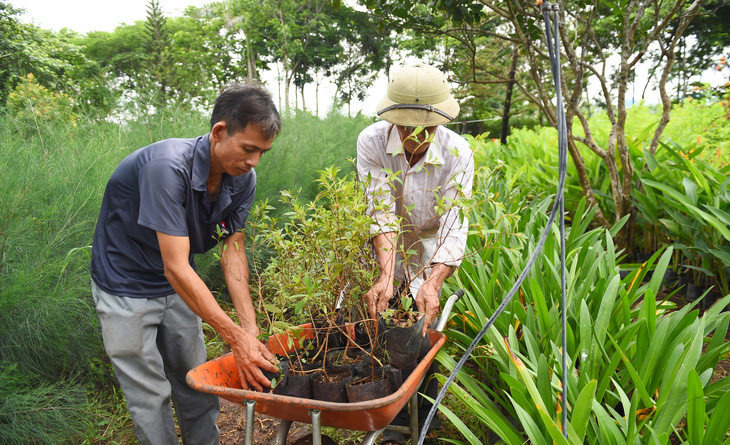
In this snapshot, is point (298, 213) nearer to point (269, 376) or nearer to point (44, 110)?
point (269, 376)

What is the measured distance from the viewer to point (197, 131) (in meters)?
3.57

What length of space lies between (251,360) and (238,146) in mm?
648

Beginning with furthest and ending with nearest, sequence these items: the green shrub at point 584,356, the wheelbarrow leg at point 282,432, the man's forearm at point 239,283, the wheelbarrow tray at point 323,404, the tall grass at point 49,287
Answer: the tall grass at point 49,287
the man's forearm at point 239,283
the wheelbarrow leg at point 282,432
the green shrub at point 584,356
the wheelbarrow tray at point 323,404

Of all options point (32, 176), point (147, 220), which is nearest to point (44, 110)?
point (32, 176)

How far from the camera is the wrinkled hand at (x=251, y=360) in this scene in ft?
4.34

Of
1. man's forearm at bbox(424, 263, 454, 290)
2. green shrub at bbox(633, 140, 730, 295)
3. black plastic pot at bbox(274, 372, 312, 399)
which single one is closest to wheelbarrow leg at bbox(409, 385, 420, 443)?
man's forearm at bbox(424, 263, 454, 290)

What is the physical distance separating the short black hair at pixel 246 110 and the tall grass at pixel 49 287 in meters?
0.28

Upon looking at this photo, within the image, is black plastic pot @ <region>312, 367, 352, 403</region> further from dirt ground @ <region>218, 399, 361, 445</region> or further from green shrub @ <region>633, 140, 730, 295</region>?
green shrub @ <region>633, 140, 730, 295</region>

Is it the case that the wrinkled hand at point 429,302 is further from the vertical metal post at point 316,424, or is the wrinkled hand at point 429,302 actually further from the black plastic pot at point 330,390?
the vertical metal post at point 316,424

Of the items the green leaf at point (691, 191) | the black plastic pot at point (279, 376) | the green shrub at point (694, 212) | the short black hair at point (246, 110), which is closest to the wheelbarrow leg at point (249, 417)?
the black plastic pot at point (279, 376)

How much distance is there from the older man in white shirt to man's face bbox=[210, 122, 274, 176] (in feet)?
1.18

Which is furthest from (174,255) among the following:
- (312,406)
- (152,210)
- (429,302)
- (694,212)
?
(694,212)

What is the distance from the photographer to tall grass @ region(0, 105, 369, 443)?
6.12ft

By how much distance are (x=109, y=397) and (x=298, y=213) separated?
1781 mm
